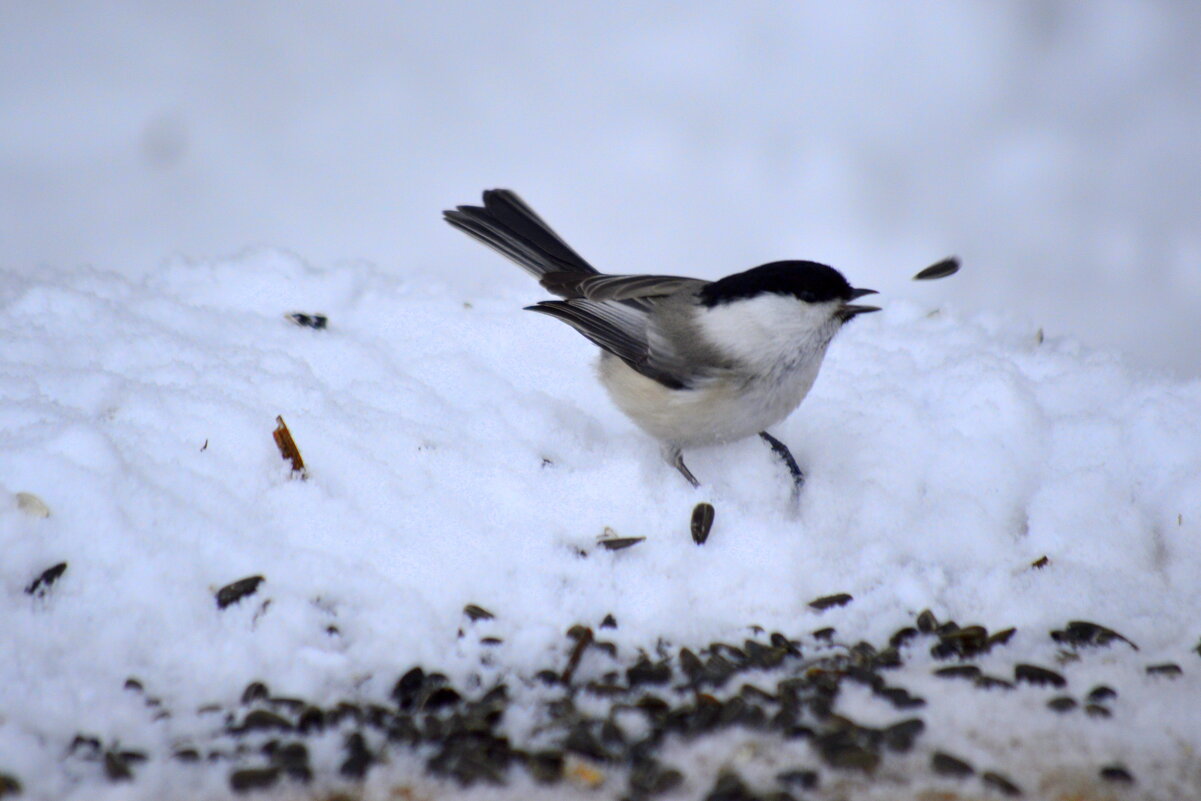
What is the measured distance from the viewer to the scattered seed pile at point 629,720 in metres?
1.57

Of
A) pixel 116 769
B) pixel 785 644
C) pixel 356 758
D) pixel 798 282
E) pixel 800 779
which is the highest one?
pixel 798 282

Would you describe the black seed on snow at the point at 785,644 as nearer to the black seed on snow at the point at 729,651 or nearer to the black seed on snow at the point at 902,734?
the black seed on snow at the point at 729,651

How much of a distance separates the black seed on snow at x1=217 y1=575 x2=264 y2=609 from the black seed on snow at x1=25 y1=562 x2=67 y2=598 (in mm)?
285

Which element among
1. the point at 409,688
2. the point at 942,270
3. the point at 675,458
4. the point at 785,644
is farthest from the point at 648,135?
the point at 409,688

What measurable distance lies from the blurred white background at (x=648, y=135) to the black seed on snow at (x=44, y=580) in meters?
2.56

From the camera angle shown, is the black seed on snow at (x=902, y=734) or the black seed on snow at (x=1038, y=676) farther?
the black seed on snow at (x=1038, y=676)

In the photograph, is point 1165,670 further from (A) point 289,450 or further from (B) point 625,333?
(A) point 289,450

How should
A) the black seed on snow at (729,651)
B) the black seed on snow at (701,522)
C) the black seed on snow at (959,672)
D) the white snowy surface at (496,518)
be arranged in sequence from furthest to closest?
the black seed on snow at (701,522)
the black seed on snow at (729,651)
the black seed on snow at (959,672)
the white snowy surface at (496,518)

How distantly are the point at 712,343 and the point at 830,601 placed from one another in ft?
2.25

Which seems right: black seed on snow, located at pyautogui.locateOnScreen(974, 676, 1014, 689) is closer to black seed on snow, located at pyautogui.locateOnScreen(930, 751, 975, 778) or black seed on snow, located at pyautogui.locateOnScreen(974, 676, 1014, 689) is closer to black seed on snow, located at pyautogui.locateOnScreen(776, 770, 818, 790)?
black seed on snow, located at pyautogui.locateOnScreen(930, 751, 975, 778)

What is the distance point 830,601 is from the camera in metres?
2.13

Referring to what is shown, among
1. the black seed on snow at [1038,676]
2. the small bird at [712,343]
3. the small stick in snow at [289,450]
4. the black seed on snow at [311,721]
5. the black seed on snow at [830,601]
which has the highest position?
the small bird at [712,343]

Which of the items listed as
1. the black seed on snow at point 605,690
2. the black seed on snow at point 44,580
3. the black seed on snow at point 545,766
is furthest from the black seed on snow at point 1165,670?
the black seed on snow at point 44,580

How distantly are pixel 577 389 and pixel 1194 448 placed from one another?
5.29ft
